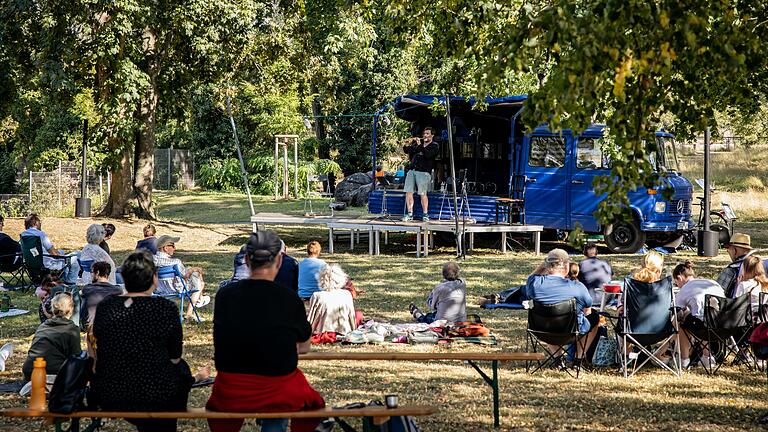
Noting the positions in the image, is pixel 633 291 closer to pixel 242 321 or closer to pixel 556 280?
pixel 556 280

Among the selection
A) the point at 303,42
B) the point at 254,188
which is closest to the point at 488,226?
the point at 303,42

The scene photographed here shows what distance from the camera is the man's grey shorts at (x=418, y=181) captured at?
20641mm

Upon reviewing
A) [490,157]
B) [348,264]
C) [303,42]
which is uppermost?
[303,42]

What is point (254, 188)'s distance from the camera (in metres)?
39.9

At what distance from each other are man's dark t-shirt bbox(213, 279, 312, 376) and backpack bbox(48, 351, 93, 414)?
0.81 metres

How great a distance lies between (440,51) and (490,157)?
12.4 m

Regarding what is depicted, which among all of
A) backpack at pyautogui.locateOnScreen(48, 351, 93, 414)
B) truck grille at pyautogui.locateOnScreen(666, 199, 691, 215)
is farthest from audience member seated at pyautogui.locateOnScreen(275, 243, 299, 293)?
truck grille at pyautogui.locateOnScreen(666, 199, 691, 215)

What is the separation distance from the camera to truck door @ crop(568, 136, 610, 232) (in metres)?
20.0

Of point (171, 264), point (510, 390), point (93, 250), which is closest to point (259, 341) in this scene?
point (510, 390)

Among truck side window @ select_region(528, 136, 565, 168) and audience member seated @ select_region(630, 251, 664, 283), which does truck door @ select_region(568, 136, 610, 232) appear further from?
audience member seated @ select_region(630, 251, 664, 283)

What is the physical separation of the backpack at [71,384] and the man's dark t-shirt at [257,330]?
812 mm

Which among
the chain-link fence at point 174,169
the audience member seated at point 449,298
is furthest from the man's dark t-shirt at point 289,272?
the chain-link fence at point 174,169

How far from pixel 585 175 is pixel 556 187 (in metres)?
0.62

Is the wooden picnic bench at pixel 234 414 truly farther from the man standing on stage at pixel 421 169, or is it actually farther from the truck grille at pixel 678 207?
the truck grille at pixel 678 207
